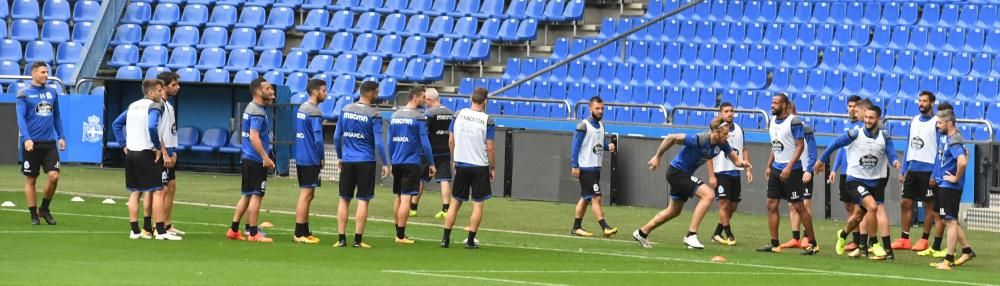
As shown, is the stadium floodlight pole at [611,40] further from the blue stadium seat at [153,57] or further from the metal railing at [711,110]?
the blue stadium seat at [153,57]

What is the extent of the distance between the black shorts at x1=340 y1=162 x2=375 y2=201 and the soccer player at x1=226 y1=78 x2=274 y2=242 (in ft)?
2.61

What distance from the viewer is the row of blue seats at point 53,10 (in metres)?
38.3

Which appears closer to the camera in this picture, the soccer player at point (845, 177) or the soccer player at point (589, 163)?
the soccer player at point (845, 177)

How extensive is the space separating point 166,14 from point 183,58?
162cm

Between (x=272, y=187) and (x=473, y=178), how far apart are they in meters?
10.6

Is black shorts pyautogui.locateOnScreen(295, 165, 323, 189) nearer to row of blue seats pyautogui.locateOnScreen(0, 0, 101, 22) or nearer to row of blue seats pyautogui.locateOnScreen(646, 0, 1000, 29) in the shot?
row of blue seats pyautogui.locateOnScreen(646, 0, 1000, 29)

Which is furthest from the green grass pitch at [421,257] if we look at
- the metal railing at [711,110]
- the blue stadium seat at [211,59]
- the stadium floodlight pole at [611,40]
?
the blue stadium seat at [211,59]

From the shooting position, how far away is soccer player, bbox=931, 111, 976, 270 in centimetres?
1923

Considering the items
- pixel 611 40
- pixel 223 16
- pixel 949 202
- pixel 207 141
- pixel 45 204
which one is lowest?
pixel 45 204

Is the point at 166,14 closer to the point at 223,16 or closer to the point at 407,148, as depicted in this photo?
the point at 223,16

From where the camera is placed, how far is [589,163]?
76.0 feet

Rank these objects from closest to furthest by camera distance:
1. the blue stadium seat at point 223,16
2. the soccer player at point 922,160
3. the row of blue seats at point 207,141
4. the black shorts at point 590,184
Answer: the soccer player at point 922,160
the black shorts at point 590,184
the row of blue seats at point 207,141
the blue stadium seat at point 223,16

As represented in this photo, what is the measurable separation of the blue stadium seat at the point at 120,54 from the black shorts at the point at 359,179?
1865 centimetres

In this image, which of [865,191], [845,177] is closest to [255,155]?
[865,191]
